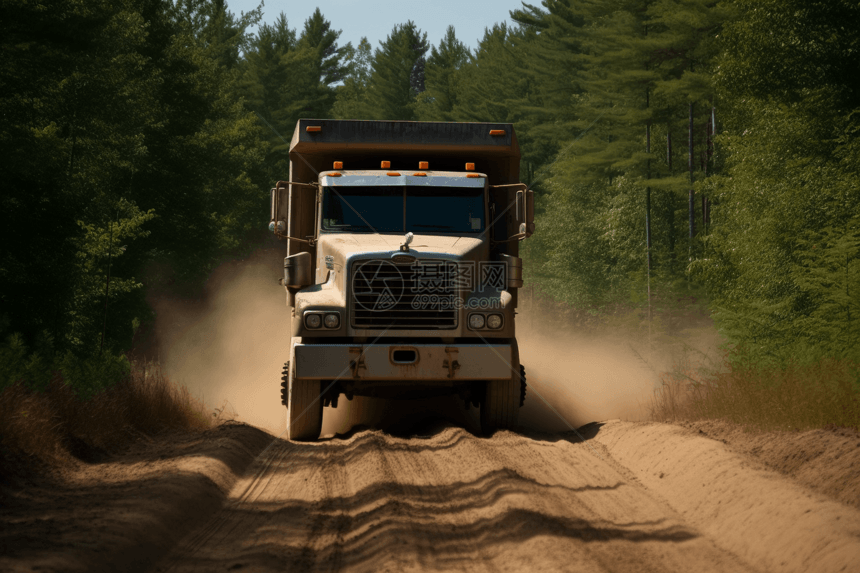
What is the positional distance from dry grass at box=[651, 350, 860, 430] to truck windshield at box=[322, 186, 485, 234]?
4055 mm

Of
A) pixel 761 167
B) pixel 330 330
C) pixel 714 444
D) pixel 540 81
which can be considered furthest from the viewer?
pixel 540 81

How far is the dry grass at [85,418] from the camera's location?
8.48m

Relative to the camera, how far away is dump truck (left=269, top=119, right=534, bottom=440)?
1048 cm

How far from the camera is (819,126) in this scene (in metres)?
17.9

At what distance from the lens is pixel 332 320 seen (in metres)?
10.5

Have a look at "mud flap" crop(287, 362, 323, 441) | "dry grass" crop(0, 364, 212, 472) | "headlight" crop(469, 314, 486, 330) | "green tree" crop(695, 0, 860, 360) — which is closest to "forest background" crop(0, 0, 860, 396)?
"green tree" crop(695, 0, 860, 360)

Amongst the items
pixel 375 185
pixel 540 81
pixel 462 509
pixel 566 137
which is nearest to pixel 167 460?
pixel 462 509

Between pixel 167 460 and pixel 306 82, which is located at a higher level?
pixel 306 82

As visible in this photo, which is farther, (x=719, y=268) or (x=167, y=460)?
(x=719, y=268)

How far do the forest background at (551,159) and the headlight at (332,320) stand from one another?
376 centimetres

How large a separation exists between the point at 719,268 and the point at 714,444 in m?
12.1

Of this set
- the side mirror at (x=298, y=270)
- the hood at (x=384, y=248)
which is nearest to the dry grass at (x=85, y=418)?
the side mirror at (x=298, y=270)

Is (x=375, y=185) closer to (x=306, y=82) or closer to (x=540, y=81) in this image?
(x=540, y=81)

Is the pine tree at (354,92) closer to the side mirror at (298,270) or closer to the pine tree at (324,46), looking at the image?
the pine tree at (324,46)
